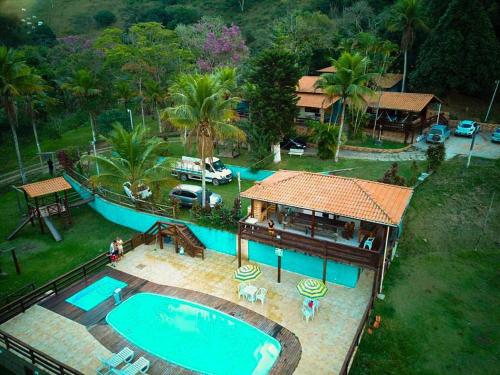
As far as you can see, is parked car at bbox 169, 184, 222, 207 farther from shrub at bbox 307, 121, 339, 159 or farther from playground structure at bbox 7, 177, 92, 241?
shrub at bbox 307, 121, 339, 159

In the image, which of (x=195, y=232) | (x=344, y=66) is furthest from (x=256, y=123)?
(x=195, y=232)

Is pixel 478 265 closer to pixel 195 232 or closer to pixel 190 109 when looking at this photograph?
pixel 195 232

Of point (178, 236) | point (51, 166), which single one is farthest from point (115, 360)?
point (51, 166)

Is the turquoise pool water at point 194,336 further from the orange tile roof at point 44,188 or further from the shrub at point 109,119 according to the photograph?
the shrub at point 109,119

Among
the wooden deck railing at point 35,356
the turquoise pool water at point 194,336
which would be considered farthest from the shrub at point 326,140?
the wooden deck railing at point 35,356

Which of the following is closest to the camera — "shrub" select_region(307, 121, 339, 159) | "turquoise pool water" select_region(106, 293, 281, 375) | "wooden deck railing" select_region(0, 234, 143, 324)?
"turquoise pool water" select_region(106, 293, 281, 375)

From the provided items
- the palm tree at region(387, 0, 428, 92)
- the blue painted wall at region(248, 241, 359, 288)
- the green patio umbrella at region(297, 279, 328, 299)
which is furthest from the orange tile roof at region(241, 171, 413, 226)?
the palm tree at region(387, 0, 428, 92)
